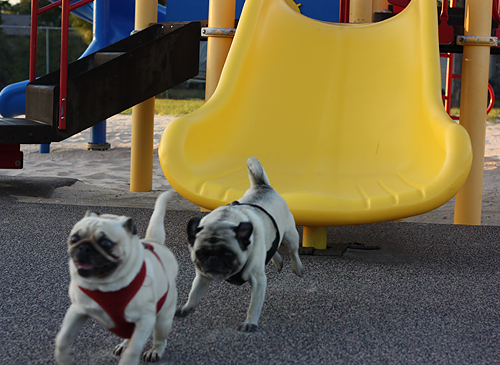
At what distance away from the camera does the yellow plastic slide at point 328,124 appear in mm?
2438

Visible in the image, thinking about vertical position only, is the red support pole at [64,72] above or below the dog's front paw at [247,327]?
above

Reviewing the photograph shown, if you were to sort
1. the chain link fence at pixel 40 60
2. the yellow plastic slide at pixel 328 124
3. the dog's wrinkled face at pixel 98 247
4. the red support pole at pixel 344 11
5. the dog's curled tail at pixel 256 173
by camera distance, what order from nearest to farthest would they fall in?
the dog's wrinkled face at pixel 98 247 < the dog's curled tail at pixel 256 173 < the yellow plastic slide at pixel 328 124 < the red support pole at pixel 344 11 < the chain link fence at pixel 40 60

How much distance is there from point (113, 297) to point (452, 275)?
1.74 meters

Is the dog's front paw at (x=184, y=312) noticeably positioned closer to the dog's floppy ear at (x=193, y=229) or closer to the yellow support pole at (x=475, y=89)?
the dog's floppy ear at (x=193, y=229)

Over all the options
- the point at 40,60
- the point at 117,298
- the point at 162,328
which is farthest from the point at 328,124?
the point at 40,60

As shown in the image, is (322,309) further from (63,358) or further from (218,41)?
(218,41)

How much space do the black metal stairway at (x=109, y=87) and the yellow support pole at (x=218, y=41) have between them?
1.04ft

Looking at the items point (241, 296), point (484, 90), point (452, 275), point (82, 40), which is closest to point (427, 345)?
point (241, 296)

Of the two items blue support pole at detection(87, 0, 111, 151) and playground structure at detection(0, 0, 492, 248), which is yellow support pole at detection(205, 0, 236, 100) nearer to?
playground structure at detection(0, 0, 492, 248)

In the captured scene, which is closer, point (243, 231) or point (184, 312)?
point (243, 231)

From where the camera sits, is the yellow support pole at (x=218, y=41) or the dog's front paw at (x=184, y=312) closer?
the dog's front paw at (x=184, y=312)

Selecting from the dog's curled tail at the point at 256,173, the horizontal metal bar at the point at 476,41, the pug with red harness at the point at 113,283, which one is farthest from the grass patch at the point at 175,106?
the pug with red harness at the point at 113,283

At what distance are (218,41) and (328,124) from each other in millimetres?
1044

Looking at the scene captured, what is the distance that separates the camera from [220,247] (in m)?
1.46
